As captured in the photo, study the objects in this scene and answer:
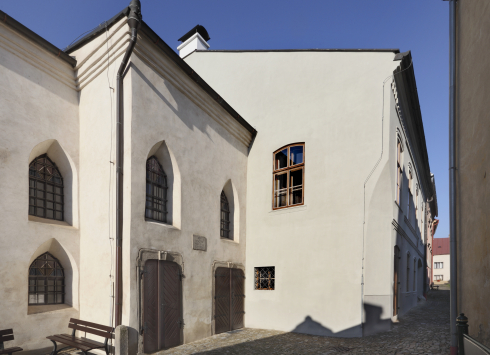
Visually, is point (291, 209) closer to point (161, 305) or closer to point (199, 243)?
point (199, 243)

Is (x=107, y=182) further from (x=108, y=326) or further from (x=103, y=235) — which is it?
(x=108, y=326)

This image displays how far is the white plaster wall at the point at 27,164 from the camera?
22.7 feet

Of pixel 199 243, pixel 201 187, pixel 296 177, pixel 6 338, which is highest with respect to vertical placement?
pixel 296 177

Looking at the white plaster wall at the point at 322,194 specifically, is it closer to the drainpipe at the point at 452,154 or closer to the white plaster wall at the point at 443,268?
the drainpipe at the point at 452,154

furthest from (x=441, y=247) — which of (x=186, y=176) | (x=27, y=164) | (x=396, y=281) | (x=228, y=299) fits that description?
(x=27, y=164)

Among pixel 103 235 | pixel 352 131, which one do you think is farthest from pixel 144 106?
pixel 352 131

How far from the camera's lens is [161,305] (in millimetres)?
8227

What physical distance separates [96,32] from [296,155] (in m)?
6.56

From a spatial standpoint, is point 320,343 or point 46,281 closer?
point 46,281

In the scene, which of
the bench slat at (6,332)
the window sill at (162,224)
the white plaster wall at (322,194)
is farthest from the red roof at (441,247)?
the bench slat at (6,332)

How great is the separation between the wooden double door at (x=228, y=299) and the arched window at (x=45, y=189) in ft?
14.7

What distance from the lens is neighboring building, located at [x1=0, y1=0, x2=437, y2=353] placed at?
755 cm

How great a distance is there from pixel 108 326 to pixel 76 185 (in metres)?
3.13

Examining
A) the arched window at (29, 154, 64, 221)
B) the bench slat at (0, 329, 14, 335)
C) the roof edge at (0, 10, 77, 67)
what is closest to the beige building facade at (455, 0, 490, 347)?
the bench slat at (0, 329, 14, 335)
